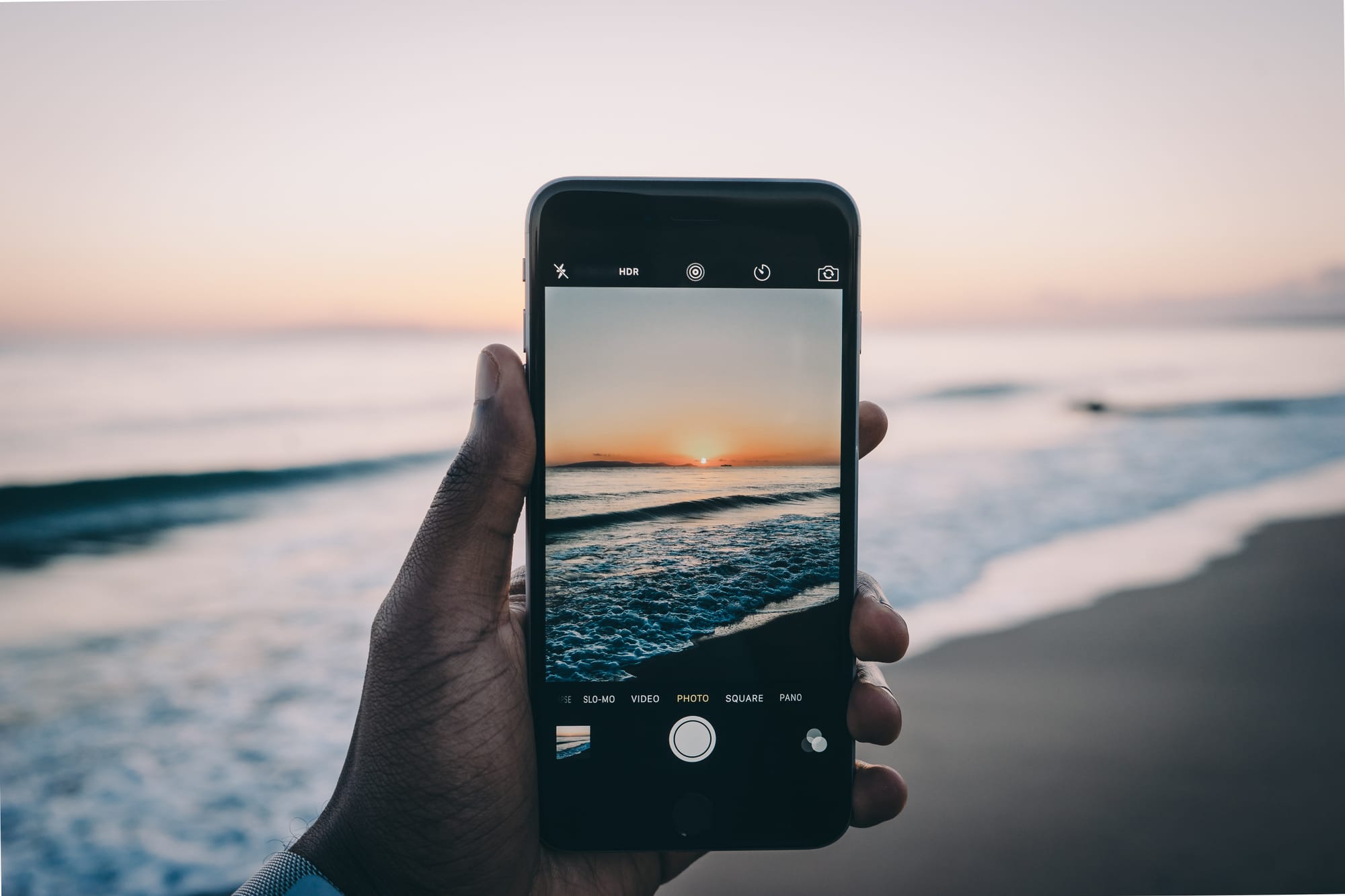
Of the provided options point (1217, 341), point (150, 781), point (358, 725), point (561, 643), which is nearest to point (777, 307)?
point (561, 643)

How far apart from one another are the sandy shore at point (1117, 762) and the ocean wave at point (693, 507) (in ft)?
6.16

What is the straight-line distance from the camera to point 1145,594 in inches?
197

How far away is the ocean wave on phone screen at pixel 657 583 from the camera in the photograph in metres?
1.70

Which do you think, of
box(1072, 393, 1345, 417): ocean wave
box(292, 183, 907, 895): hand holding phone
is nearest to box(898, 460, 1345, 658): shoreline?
box(292, 183, 907, 895): hand holding phone

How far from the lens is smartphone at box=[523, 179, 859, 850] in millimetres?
1666

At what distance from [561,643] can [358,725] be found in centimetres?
44

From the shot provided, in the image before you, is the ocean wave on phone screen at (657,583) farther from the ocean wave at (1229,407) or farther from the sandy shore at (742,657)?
the ocean wave at (1229,407)

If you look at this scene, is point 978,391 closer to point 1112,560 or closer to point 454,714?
point 1112,560

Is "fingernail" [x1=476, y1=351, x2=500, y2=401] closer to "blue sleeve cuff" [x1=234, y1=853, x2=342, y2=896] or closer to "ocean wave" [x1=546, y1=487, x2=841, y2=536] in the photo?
"ocean wave" [x1=546, y1=487, x2=841, y2=536]

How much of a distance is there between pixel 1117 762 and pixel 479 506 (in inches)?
124

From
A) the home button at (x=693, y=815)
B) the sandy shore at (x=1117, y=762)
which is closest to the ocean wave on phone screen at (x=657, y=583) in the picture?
the home button at (x=693, y=815)

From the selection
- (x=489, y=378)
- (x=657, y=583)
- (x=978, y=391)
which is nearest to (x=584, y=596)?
(x=657, y=583)

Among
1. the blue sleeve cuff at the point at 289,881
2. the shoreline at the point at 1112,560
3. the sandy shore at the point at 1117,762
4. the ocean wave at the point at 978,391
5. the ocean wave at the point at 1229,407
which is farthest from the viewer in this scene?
the ocean wave at the point at 978,391

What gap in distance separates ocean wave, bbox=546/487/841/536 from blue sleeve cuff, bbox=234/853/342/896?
762 mm
